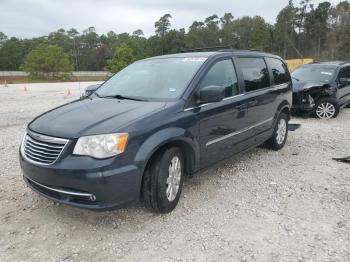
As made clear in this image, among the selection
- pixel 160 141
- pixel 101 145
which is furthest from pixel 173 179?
pixel 101 145

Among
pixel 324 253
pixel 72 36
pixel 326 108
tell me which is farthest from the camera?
pixel 72 36

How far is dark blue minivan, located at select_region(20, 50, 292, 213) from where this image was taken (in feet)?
10.6

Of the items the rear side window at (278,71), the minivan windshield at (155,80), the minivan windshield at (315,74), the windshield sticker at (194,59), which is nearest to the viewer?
the minivan windshield at (155,80)

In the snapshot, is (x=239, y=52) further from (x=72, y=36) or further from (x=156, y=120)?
(x=72, y=36)

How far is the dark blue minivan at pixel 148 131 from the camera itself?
3.25m

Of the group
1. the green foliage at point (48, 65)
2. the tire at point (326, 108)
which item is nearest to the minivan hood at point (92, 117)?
the tire at point (326, 108)

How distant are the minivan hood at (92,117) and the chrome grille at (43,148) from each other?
0.20 ft

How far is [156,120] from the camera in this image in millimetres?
3574

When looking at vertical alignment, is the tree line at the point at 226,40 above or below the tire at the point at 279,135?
above

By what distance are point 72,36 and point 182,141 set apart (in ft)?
372

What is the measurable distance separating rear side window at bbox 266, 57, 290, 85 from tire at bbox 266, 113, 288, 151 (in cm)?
64

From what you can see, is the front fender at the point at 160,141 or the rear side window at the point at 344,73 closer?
the front fender at the point at 160,141

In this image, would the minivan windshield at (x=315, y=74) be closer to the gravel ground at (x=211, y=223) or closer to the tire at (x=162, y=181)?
the gravel ground at (x=211, y=223)

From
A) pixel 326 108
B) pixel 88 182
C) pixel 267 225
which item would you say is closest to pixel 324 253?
pixel 267 225
